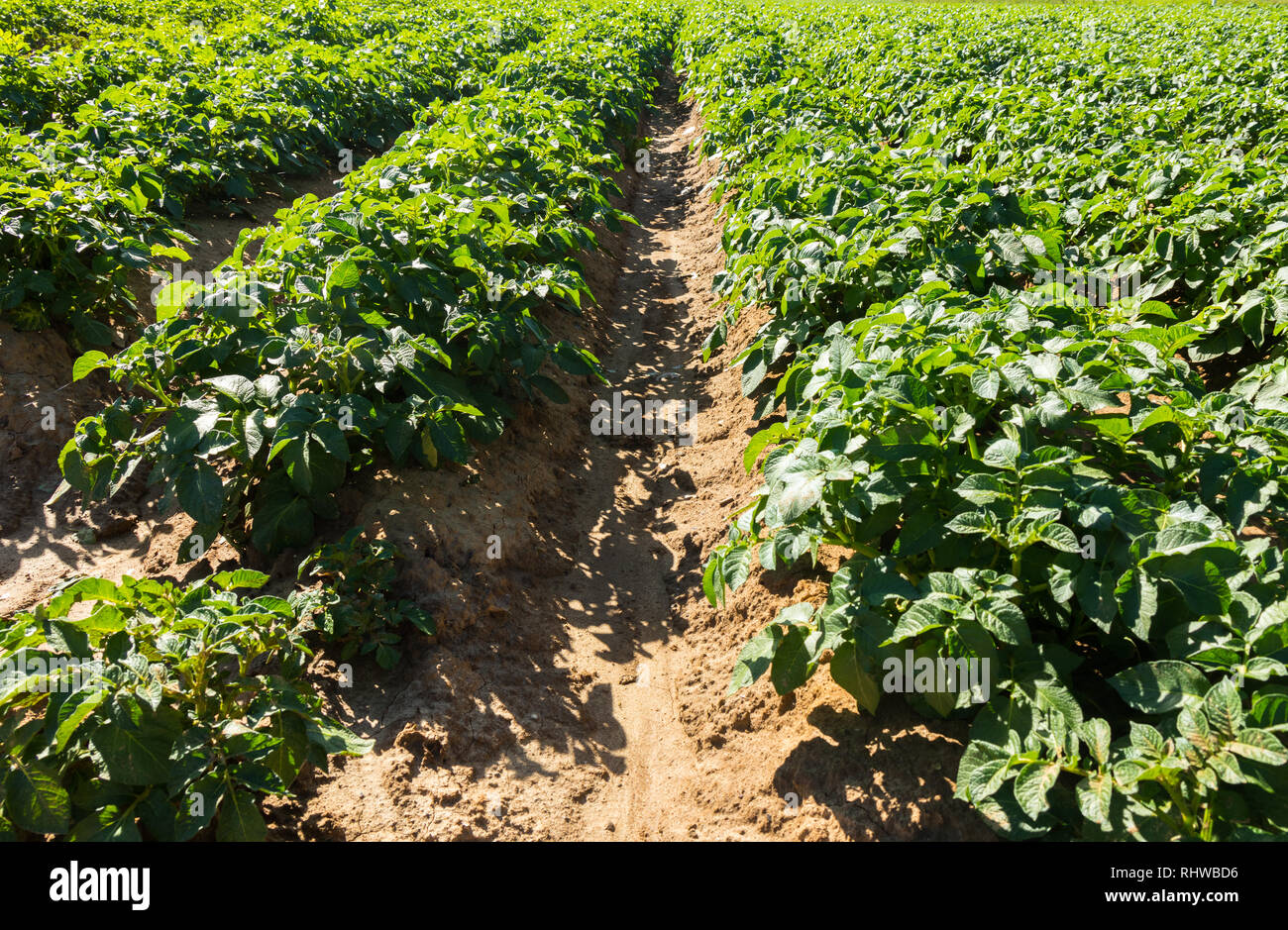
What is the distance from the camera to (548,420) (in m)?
4.87

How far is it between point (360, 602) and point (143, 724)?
1120mm

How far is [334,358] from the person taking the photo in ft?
10.8

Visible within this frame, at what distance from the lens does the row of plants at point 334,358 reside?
3.17 m

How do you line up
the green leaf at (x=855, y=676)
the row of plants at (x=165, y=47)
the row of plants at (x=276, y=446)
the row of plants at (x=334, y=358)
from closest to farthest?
the row of plants at (x=276, y=446)
the green leaf at (x=855, y=676)
the row of plants at (x=334, y=358)
the row of plants at (x=165, y=47)

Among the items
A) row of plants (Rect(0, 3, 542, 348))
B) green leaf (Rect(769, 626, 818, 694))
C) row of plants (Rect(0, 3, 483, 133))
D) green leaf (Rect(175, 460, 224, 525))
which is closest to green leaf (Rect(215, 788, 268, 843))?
green leaf (Rect(175, 460, 224, 525))

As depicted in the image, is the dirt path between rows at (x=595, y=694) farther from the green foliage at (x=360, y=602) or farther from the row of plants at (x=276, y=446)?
the row of plants at (x=276, y=446)

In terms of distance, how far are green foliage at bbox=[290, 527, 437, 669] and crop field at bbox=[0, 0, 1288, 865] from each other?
18 millimetres

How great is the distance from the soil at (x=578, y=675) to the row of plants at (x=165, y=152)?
1.89 ft

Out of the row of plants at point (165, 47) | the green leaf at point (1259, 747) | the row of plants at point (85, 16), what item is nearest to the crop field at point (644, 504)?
the green leaf at point (1259, 747)

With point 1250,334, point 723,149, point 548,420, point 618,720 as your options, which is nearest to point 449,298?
point 548,420

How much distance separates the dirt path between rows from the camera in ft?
8.26

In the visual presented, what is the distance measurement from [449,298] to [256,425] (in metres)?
1.19

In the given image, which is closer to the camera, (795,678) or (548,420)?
(795,678)

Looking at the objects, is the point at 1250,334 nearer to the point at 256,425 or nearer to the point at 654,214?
the point at 256,425
